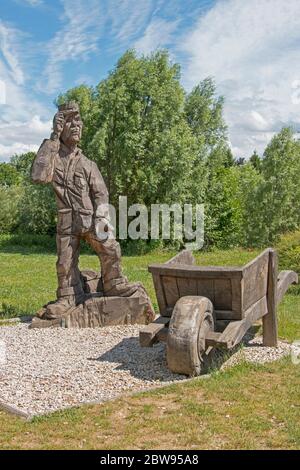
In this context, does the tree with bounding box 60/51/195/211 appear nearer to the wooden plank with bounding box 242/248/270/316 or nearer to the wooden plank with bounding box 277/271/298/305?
the wooden plank with bounding box 277/271/298/305

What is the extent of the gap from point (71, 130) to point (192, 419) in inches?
187

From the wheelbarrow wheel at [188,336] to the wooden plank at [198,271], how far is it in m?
0.27

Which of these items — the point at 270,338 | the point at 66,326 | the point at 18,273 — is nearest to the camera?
the point at 270,338

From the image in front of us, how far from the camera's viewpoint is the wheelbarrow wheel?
18.1 feet

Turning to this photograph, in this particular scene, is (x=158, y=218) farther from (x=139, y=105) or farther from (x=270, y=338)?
(x=270, y=338)

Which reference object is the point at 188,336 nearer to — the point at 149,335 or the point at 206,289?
the point at 149,335

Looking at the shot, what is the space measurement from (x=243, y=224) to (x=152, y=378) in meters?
20.8

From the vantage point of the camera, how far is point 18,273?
1587 cm

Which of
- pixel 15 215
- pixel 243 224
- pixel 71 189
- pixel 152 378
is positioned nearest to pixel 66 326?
pixel 71 189

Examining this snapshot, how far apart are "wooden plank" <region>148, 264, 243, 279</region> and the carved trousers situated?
84.8 inches

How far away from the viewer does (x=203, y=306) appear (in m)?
5.74

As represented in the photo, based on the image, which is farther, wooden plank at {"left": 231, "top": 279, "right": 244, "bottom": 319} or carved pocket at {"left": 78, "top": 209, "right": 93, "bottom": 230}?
carved pocket at {"left": 78, "top": 209, "right": 93, "bottom": 230}

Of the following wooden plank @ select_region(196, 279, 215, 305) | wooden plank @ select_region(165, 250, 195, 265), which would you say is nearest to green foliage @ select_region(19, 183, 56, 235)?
wooden plank @ select_region(165, 250, 195, 265)

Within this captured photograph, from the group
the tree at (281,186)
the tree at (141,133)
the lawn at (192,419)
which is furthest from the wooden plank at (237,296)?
the tree at (281,186)
